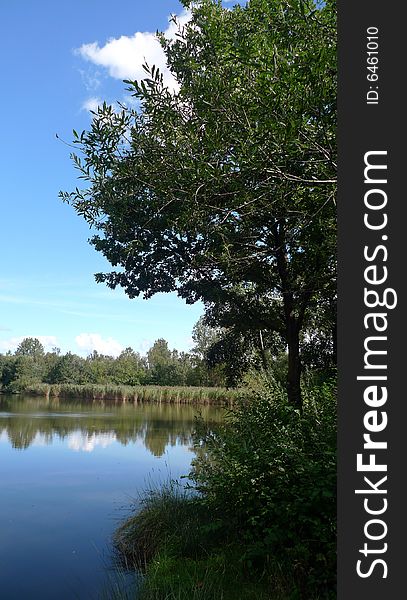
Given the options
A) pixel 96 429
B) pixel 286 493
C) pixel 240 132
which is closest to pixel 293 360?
pixel 286 493

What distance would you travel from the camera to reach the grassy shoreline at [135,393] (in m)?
38.6

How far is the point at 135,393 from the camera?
1763 inches

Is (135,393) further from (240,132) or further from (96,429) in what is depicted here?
(240,132)

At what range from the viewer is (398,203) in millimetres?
2268

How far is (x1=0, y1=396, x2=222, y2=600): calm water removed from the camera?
700 centimetres

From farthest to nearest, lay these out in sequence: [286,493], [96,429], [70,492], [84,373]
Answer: [84,373] < [96,429] < [70,492] < [286,493]

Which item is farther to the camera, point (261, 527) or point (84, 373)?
point (84, 373)

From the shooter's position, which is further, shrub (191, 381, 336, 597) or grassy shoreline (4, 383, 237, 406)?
grassy shoreline (4, 383, 237, 406)

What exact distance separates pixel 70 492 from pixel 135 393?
3320cm

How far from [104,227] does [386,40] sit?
7.51 metres

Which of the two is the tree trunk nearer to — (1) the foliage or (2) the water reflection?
(2) the water reflection

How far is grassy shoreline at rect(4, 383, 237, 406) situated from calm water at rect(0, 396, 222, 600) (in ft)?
36.6

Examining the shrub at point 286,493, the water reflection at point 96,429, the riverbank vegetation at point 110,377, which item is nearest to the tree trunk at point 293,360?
the shrub at point 286,493

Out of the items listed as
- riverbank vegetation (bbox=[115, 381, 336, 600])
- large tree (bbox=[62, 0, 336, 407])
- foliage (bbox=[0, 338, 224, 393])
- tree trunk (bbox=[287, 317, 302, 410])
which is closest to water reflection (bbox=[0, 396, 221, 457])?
tree trunk (bbox=[287, 317, 302, 410])
